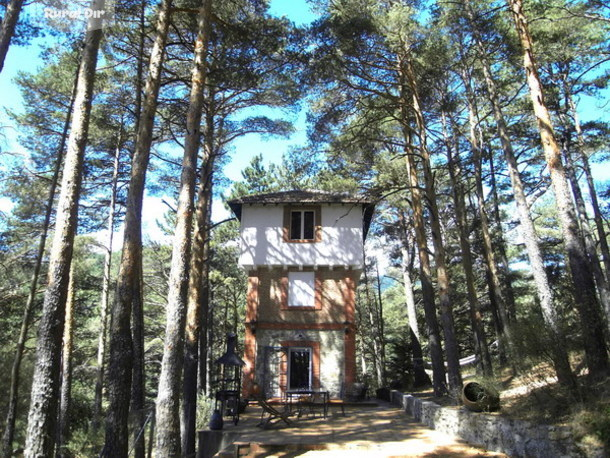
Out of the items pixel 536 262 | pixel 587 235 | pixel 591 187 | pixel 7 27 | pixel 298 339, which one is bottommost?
pixel 298 339

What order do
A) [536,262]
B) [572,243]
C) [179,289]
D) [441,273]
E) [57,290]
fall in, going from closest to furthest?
[57,290] → [179,289] → [572,243] → [536,262] → [441,273]

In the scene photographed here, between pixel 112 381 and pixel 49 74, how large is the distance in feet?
38.4

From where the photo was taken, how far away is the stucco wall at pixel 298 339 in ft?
44.9

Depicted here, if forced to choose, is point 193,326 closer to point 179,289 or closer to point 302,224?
point 179,289

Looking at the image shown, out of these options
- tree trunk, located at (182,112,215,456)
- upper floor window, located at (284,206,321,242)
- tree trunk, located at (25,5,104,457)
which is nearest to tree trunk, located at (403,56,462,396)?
upper floor window, located at (284,206,321,242)

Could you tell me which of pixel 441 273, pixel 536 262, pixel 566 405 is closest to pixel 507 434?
pixel 566 405

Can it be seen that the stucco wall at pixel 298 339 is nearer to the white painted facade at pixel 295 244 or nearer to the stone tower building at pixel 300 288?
the stone tower building at pixel 300 288

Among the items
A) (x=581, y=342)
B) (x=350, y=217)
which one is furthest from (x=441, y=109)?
(x=581, y=342)

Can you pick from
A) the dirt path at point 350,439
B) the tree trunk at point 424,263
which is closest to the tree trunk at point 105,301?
the dirt path at point 350,439

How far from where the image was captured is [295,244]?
15141mm

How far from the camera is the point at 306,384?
45.4 feet

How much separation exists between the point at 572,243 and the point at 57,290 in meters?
8.70

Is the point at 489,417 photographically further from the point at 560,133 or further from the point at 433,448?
the point at 560,133

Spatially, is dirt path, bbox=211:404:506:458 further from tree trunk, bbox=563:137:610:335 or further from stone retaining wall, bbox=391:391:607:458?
tree trunk, bbox=563:137:610:335
